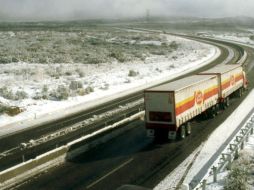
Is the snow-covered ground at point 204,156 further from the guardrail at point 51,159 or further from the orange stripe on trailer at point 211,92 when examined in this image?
the guardrail at point 51,159

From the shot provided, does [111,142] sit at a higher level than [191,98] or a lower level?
lower

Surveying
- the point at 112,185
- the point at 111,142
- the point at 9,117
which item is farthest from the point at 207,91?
the point at 9,117

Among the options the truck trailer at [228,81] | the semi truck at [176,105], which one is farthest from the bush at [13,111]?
the truck trailer at [228,81]

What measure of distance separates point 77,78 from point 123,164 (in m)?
31.6

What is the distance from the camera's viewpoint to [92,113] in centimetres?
3447

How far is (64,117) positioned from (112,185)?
16.0 m

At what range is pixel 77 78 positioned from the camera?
51.9 m

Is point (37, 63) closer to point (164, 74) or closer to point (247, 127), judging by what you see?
point (164, 74)

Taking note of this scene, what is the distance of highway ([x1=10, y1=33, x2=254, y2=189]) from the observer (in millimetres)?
18984

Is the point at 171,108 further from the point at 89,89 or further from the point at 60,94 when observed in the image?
the point at 89,89

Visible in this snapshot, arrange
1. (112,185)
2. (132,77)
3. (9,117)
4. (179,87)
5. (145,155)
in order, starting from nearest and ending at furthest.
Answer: (112,185) < (145,155) < (179,87) < (9,117) < (132,77)

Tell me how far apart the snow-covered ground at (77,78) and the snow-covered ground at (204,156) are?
14.0m

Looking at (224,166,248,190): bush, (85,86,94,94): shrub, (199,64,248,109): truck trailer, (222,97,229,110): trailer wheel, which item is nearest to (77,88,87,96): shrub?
(85,86,94,94): shrub

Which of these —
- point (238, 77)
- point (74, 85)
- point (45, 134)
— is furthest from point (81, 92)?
point (238, 77)
